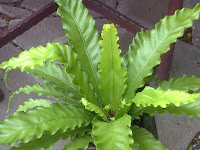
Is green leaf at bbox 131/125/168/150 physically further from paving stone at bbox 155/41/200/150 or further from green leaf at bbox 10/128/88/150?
paving stone at bbox 155/41/200/150

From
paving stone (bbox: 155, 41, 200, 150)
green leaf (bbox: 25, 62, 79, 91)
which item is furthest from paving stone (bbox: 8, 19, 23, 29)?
green leaf (bbox: 25, 62, 79, 91)

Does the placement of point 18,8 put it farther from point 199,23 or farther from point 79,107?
point 79,107

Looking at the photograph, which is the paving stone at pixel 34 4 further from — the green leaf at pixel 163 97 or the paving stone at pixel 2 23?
the green leaf at pixel 163 97

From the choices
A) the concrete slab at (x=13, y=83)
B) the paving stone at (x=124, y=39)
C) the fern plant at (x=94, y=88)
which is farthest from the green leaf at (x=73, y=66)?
the paving stone at (x=124, y=39)

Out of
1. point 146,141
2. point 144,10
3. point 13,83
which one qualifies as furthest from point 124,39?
point 146,141

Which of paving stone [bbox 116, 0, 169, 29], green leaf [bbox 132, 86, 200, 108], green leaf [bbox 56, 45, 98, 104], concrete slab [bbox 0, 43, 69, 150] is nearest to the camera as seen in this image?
green leaf [bbox 132, 86, 200, 108]
